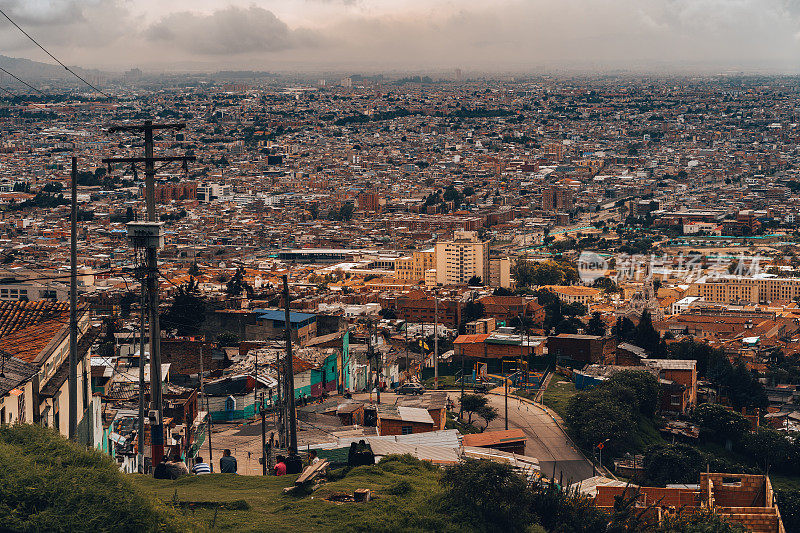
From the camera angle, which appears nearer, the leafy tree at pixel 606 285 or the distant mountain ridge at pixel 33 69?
the leafy tree at pixel 606 285

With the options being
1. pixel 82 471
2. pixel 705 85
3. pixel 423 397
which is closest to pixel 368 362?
pixel 423 397

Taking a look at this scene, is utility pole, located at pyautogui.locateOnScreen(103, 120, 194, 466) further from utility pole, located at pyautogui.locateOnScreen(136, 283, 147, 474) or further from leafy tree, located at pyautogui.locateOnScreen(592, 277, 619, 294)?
leafy tree, located at pyautogui.locateOnScreen(592, 277, 619, 294)

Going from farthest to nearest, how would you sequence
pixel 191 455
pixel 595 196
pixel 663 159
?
pixel 663 159, pixel 595 196, pixel 191 455

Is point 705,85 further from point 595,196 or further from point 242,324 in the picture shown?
point 242,324

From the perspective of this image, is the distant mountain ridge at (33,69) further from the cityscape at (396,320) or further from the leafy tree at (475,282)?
the leafy tree at (475,282)

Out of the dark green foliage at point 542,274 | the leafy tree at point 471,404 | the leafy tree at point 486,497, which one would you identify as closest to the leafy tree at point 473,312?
the dark green foliage at point 542,274

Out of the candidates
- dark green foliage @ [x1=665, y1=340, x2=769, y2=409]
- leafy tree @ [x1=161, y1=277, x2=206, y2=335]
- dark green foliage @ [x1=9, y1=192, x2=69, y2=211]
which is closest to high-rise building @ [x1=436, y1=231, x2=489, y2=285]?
dark green foliage @ [x1=665, y1=340, x2=769, y2=409]
